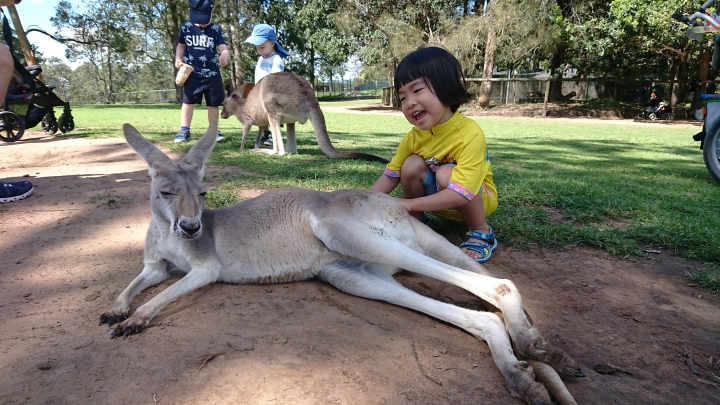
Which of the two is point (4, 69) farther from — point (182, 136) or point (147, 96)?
point (147, 96)

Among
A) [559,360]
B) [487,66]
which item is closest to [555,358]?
[559,360]

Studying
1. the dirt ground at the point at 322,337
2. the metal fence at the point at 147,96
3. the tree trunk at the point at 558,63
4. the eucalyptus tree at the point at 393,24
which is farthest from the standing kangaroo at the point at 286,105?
the metal fence at the point at 147,96

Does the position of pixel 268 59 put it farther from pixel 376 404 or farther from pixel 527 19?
pixel 527 19

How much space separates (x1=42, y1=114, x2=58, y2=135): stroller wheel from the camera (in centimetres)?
667

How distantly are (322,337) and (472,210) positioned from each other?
1.11 meters

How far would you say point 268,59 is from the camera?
597 cm

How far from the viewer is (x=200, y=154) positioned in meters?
2.03

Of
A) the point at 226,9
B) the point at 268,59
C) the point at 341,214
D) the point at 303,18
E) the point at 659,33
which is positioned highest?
the point at 226,9

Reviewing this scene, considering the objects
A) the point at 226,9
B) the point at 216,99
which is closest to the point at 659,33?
the point at 216,99

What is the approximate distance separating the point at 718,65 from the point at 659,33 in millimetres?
8621

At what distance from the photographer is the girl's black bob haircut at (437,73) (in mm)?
2025

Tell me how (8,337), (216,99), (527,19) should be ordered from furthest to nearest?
(527,19)
(216,99)
(8,337)

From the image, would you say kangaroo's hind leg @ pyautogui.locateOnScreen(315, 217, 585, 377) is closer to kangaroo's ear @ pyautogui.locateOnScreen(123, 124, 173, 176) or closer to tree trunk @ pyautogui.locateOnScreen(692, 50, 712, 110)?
kangaroo's ear @ pyautogui.locateOnScreen(123, 124, 173, 176)

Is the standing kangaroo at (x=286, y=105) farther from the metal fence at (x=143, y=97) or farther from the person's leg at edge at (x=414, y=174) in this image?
the metal fence at (x=143, y=97)
